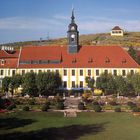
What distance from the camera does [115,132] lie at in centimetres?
3731

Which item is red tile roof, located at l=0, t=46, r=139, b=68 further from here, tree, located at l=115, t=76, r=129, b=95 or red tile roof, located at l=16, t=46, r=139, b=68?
tree, located at l=115, t=76, r=129, b=95

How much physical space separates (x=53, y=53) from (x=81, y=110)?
101 feet

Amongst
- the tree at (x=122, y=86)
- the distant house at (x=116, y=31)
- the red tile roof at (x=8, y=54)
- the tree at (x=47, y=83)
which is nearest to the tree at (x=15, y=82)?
the tree at (x=47, y=83)

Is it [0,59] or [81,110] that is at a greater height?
[0,59]

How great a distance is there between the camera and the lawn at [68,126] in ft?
115

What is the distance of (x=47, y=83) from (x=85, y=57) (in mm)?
12846

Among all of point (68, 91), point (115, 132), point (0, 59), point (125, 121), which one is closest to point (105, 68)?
point (68, 91)

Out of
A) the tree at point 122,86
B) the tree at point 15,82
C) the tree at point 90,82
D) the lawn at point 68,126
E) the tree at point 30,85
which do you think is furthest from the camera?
the tree at point 90,82

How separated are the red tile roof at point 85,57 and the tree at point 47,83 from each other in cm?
687

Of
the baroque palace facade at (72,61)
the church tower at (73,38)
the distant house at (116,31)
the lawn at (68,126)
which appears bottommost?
the lawn at (68,126)

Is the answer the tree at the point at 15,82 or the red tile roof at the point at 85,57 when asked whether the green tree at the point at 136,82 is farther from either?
the tree at the point at 15,82

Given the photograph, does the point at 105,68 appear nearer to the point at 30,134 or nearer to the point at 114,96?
the point at 114,96

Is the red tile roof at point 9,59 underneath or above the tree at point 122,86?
above

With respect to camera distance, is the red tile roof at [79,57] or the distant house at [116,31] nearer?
the red tile roof at [79,57]
